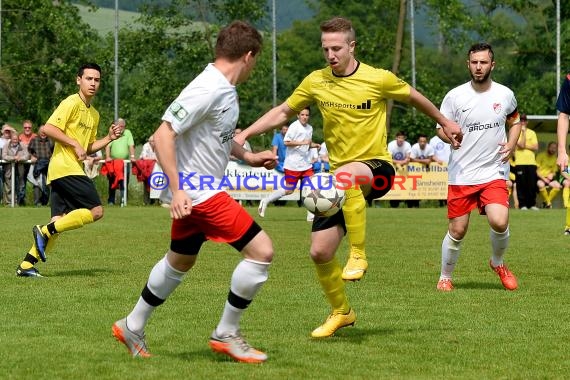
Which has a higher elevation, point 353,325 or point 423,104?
point 423,104

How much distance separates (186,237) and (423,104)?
2.40 metres

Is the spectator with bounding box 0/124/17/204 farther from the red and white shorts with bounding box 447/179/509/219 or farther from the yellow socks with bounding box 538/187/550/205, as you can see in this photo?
the red and white shorts with bounding box 447/179/509/219

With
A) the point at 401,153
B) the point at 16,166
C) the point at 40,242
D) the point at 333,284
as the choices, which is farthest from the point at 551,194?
the point at 333,284

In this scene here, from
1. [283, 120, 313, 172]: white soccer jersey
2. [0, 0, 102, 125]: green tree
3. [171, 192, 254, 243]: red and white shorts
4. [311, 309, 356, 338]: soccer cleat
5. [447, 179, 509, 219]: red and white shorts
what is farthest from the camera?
[0, 0, 102, 125]: green tree

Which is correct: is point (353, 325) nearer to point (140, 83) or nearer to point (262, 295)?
point (262, 295)

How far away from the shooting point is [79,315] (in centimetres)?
852

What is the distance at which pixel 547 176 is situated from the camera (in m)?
29.5

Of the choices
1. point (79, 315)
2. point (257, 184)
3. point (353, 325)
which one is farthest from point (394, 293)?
point (257, 184)

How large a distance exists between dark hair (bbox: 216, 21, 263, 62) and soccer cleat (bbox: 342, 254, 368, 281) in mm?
3301

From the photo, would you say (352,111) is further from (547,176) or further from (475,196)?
(547,176)

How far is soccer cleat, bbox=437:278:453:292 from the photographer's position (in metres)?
10.3

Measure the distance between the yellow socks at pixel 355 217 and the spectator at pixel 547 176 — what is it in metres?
20.6

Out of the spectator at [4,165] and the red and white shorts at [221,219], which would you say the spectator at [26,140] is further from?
A: the red and white shorts at [221,219]

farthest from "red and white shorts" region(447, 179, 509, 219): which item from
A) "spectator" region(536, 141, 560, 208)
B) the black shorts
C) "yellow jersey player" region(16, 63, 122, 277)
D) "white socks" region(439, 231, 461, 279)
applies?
"spectator" region(536, 141, 560, 208)
